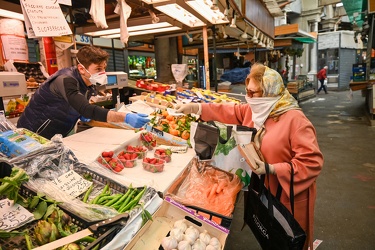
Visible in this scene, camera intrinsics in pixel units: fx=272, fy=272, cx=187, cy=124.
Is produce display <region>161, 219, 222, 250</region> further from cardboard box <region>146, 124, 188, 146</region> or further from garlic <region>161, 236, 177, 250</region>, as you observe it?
cardboard box <region>146, 124, 188, 146</region>

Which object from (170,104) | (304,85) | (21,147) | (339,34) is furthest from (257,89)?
(339,34)

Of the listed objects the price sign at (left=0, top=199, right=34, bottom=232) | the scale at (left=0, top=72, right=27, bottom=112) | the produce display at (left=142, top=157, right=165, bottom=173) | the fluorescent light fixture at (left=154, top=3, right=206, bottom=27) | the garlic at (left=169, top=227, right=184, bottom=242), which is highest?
the fluorescent light fixture at (left=154, top=3, right=206, bottom=27)

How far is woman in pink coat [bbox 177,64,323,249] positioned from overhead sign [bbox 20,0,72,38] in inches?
62.4

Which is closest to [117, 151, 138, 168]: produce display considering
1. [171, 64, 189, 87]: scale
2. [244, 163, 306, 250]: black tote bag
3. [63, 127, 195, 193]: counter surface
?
[63, 127, 195, 193]: counter surface

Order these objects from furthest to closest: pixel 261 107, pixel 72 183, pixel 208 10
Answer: pixel 208 10, pixel 261 107, pixel 72 183

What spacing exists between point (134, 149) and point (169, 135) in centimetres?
54

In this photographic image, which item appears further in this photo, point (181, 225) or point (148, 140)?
point (148, 140)

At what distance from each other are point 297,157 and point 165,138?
1602mm

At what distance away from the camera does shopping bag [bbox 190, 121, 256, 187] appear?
2.34 metres

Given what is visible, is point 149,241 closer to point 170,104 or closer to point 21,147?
point 21,147

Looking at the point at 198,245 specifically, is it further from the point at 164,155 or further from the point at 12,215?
the point at 164,155

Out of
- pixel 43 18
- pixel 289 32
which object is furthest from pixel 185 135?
pixel 289 32

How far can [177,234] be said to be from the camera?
59.6 inches

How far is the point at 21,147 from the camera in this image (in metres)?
1.78
